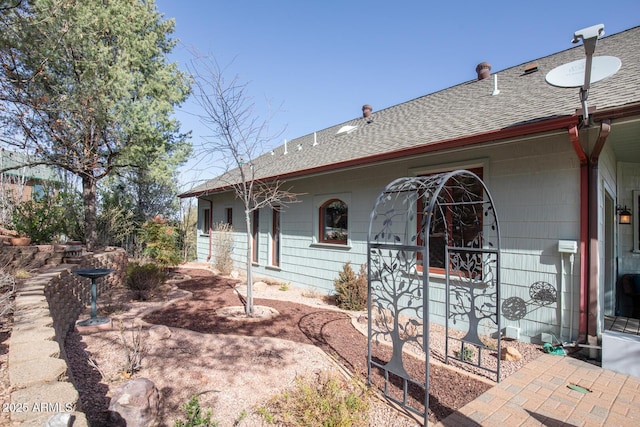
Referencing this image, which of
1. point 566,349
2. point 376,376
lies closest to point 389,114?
point 566,349

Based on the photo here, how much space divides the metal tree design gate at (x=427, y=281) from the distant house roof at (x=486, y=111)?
0.84 meters

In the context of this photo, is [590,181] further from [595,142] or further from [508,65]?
[508,65]

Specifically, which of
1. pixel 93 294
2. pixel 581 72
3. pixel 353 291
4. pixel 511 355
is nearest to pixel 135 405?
pixel 93 294

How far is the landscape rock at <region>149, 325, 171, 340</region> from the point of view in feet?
13.6

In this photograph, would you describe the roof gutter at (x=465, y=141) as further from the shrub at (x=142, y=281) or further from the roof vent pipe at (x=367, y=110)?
the roof vent pipe at (x=367, y=110)

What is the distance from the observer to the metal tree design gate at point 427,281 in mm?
2840

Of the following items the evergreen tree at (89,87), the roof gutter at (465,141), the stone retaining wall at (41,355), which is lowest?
the stone retaining wall at (41,355)

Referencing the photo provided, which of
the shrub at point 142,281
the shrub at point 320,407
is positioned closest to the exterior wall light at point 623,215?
the shrub at point 320,407

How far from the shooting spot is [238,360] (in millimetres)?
3662

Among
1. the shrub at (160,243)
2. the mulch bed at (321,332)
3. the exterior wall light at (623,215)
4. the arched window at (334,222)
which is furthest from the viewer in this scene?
the shrub at (160,243)

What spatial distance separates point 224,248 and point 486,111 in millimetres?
8495

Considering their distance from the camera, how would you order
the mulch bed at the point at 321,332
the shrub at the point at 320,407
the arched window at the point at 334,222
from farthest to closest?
the arched window at the point at 334,222
the mulch bed at the point at 321,332
the shrub at the point at 320,407

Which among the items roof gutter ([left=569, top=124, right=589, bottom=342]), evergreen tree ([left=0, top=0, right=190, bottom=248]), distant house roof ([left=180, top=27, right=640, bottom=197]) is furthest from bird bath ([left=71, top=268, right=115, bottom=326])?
roof gutter ([left=569, top=124, right=589, bottom=342])

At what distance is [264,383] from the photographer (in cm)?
319
